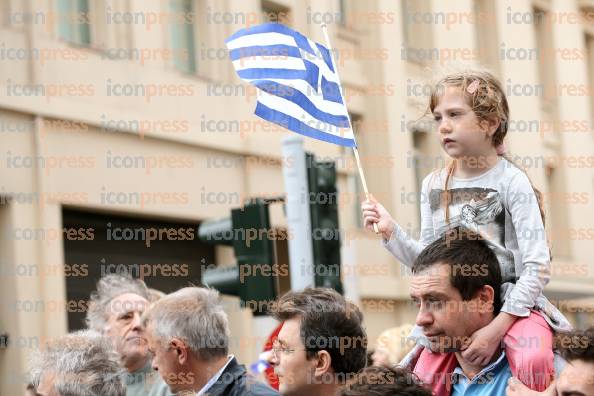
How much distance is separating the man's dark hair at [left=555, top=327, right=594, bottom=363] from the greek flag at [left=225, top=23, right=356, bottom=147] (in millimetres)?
1738

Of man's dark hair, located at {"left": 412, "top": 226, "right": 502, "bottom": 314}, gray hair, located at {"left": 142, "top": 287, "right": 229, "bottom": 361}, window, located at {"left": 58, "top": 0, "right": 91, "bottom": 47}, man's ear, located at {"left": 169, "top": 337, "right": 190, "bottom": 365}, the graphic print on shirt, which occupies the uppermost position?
window, located at {"left": 58, "top": 0, "right": 91, "bottom": 47}

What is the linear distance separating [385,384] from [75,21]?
1364 centimetres

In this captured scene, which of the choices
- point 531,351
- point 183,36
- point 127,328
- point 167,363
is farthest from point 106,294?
point 183,36

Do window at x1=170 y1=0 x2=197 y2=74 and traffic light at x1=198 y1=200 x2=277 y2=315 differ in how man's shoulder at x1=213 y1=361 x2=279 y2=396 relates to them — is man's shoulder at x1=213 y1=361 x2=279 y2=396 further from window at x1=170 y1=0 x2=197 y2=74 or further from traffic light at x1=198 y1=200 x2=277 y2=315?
window at x1=170 y1=0 x2=197 y2=74

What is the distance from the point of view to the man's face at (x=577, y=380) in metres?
4.55

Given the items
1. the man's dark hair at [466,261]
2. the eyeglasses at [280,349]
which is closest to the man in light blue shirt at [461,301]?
the man's dark hair at [466,261]

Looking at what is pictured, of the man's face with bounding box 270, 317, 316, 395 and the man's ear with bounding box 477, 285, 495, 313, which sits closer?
the man's ear with bounding box 477, 285, 495, 313

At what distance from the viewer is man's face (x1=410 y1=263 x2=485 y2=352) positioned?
5.10m

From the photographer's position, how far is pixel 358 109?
2488cm

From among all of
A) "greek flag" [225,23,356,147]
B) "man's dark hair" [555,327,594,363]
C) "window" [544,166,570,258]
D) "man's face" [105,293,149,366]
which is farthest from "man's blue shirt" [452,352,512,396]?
"window" [544,166,570,258]

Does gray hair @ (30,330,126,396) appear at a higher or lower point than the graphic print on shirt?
lower

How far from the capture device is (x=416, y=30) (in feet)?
89.3

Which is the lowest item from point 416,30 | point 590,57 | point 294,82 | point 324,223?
point 324,223

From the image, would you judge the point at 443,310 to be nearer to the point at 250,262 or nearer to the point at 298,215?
the point at 250,262
